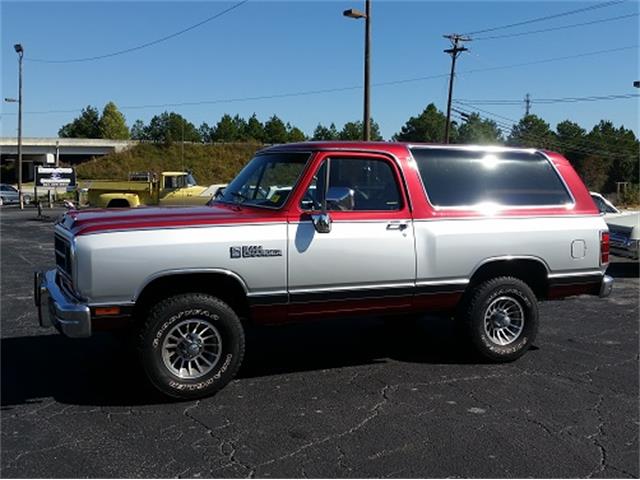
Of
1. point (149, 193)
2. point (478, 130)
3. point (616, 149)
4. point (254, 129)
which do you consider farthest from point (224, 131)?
point (149, 193)

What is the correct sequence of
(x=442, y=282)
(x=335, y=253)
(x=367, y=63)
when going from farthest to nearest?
(x=367, y=63)
(x=442, y=282)
(x=335, y=253)

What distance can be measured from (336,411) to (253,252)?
4.38ft

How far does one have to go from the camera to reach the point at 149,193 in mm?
23438

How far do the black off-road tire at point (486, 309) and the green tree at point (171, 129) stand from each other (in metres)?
87.0

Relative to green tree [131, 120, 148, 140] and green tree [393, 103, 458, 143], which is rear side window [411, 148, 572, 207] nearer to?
green tree [393, 103, 458, 143]

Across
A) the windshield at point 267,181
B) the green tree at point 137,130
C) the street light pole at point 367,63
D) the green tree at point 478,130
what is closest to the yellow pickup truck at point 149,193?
the street light pole at point 367,63

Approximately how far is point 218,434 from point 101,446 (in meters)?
0.73

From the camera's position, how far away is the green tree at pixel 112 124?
112m

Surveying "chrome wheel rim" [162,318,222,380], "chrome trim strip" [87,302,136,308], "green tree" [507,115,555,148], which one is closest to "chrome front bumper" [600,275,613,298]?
"chrome wheel rim" [162,318,222,380]

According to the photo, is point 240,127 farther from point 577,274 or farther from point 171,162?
point 577,274

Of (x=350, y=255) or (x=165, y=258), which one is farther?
(x=350, y=255)

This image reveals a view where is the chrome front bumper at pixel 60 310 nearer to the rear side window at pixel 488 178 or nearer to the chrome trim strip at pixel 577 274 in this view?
the rear side window at pixel 488 178

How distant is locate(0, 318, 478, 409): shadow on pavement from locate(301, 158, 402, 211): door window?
1484 mm

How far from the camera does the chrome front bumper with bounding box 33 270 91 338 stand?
4445 millimetres
